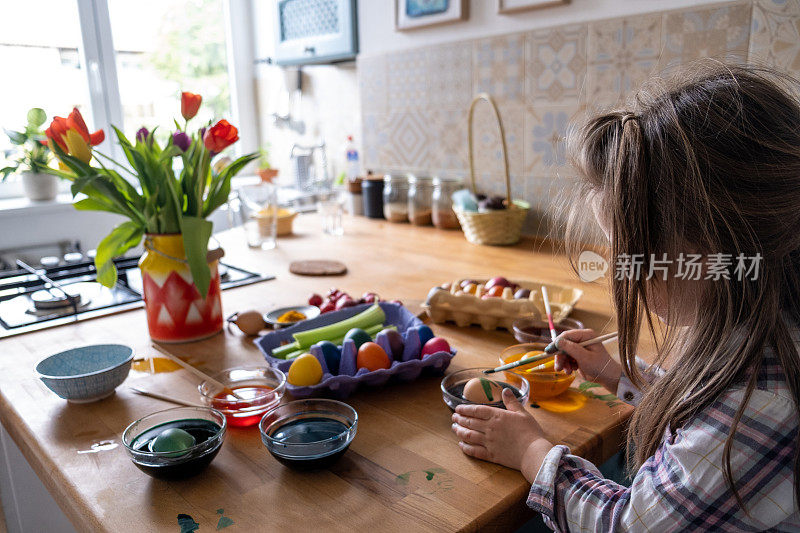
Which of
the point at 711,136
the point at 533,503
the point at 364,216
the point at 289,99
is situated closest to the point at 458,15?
the point at 364,216

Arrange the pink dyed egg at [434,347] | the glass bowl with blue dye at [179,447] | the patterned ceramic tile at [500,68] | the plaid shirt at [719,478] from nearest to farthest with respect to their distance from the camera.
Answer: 1. the plaid shirt at [719,478]
2. the glass bowl with blue dye at [179,447]
3. the pink dyed egg at [434,347]
4. the patterned ceramic tile at [500,68]

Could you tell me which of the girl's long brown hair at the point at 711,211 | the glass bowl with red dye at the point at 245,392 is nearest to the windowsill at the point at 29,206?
the glass bowl with red dye at the point at 245,392

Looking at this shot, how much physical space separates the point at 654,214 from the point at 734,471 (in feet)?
0.95

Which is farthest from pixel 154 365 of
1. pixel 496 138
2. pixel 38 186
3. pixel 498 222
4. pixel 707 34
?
pixel 38 186

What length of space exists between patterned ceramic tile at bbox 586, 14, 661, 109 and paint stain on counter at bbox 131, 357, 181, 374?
3.90 feet

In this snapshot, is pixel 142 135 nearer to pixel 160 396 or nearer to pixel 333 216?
pixel 160 396

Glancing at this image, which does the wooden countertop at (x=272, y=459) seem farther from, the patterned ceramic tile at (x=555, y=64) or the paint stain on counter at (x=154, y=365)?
the patterned ceramic tile at (x=555, y=64)

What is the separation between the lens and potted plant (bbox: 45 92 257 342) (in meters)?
1.11

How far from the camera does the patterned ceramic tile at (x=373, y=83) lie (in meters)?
2.38

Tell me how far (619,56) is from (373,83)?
3.53 ft

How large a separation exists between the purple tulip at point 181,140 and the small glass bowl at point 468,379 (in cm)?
68

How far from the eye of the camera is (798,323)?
673mm

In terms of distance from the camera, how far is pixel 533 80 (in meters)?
1.86

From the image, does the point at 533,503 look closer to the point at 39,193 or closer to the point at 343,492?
the point at 343,492
